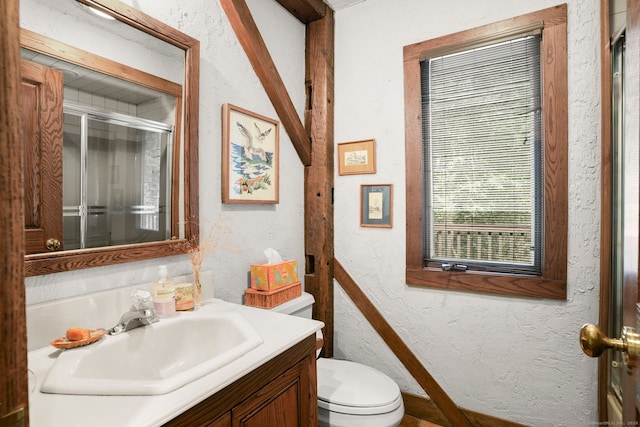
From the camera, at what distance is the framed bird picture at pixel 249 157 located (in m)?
1.67

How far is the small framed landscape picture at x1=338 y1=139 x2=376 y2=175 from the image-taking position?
2152 mm

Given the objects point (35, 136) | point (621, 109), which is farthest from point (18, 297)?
point (621, 109)

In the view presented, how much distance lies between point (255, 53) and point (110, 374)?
A: 5.20ft

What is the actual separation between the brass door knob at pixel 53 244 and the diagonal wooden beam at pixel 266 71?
1.28 metres

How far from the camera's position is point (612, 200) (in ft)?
4.86

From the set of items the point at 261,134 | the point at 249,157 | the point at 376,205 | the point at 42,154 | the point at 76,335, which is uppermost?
the point at 261,134

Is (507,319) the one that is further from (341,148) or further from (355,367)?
(341,148)

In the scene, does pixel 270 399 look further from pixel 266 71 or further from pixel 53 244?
Result: pixel 266 71

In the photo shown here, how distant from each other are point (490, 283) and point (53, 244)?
6.32 ft

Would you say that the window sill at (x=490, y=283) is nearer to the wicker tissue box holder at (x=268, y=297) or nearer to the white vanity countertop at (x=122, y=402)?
the wicker tissue box holder at (x=268, y=297)

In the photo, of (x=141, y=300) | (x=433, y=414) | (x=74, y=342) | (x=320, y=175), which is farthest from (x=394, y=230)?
(x=74, y=342)

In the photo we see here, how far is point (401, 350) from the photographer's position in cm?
206

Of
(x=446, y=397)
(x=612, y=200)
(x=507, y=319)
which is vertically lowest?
(x=446, y=397)

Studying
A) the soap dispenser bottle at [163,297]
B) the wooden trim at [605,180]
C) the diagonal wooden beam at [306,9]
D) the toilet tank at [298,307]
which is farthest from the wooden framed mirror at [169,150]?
the wooden trim at [605,180]
